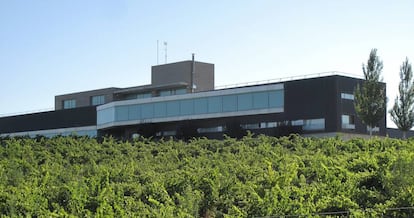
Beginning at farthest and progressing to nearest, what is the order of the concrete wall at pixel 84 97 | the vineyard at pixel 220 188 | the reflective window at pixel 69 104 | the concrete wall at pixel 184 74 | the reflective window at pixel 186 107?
the reflective window at pixel 69 104 → the concrete wall at pixel 84 97 → the concrete wall at pixel 184 74 → the reflective window at pixel 186 107 → the vineyard at pixel 220 188

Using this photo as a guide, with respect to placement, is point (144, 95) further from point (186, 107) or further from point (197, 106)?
point (197, 106)

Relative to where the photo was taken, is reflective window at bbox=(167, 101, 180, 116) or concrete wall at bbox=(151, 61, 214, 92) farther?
concrete wall at bbox=(151, 61, 214, 92)

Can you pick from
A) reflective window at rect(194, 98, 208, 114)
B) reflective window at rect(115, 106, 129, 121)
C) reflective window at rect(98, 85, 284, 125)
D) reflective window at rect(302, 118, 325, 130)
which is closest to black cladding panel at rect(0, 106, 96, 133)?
reflective window at rect(98, 85, 284, 125)

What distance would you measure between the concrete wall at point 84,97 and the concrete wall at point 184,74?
7908 millimetres

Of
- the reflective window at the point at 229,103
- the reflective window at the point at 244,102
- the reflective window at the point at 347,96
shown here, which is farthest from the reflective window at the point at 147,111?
the reflective window at the point at 347,96

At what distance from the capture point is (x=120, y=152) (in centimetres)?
3006

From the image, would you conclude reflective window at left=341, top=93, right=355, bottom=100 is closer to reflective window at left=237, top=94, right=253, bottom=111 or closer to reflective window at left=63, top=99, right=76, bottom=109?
reflective window at left=237, top=94, right=253, bottom=111

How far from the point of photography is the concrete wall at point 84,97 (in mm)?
100125

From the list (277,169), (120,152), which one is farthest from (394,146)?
(120,152)

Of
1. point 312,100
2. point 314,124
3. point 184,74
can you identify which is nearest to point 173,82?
point 184,74

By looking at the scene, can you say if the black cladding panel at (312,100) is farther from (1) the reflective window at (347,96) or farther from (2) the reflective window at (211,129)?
(2) the reflective window at (211,129)

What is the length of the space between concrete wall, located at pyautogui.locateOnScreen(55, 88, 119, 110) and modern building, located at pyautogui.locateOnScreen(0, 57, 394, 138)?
0.16 m

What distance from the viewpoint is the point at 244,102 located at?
7431cm

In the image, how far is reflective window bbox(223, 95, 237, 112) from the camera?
246ft
